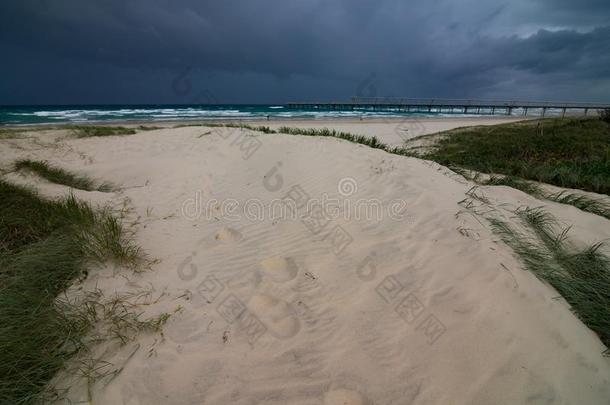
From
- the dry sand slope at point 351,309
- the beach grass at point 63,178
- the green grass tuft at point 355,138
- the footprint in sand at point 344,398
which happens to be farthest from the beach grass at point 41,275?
the green grass tuft at point 355,138

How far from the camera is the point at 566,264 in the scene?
288 centimetres

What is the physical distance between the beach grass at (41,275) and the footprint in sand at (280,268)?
1375 mm

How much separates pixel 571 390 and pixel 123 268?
3789 millimetres

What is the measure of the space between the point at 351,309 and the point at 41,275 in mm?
2925

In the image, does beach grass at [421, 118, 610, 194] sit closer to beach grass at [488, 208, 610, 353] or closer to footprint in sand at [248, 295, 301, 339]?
beach grass at [488, 208, 610, 353]

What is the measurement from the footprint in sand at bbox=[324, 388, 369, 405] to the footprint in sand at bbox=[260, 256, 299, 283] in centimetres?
126

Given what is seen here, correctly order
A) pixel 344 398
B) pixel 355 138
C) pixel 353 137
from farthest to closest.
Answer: pixel 355 138
pixel 353 137
pixel 344 398

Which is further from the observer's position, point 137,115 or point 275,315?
point 137,115

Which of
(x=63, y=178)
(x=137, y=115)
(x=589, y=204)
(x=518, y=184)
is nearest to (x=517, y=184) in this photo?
(x=518, y=184)

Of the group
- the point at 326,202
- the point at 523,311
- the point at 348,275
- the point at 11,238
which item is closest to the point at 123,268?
the point at 11,238

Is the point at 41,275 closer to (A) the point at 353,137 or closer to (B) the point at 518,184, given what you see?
(B) the point at 518,184

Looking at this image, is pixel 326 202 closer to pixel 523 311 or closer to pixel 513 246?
pixel 513 246

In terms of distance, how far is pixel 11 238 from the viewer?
134 inches

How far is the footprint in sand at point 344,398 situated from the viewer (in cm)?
188
